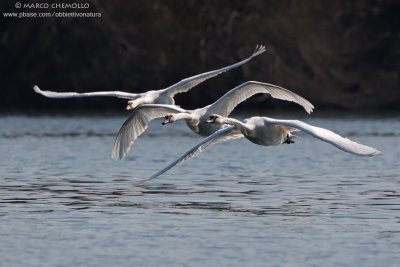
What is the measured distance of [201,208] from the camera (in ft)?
59.9

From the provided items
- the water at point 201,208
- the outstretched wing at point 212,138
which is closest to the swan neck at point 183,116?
the outstretched wing at point 212,138

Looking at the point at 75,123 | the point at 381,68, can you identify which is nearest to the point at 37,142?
the point at 75,123

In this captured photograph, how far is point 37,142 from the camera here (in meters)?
34.0

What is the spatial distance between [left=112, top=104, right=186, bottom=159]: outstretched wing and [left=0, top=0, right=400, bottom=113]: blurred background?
97.8ft

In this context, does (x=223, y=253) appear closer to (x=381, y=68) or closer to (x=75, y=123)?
(x=75, y=123)

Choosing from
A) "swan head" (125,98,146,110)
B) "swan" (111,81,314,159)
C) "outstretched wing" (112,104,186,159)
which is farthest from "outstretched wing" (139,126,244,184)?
"swan head" (125,98,146,110)

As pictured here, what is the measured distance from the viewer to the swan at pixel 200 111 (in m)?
20.0

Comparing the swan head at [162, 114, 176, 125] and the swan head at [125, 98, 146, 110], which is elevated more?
the swan head at [125, 98, 146, 110]

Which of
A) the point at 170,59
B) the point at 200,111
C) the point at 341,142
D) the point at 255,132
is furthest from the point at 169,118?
the point at 170,59

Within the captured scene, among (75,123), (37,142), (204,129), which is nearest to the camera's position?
(204,129)

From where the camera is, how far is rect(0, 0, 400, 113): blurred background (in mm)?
53094

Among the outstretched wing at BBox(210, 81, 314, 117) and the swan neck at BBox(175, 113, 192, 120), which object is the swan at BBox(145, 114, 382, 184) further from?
the outstretched wing at BBox(210, 81, 314, 117)

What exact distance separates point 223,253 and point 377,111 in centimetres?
3926

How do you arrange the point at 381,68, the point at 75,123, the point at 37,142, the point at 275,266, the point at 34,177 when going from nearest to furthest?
the point at 275,266, the point at 34,177, the point at 37,142, the point at 75,123, the point at 381,68
